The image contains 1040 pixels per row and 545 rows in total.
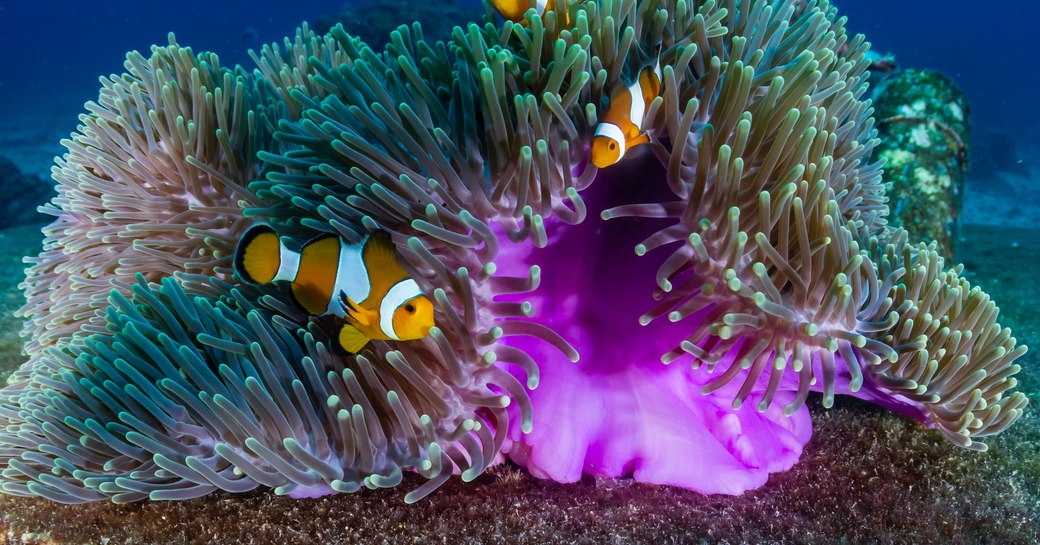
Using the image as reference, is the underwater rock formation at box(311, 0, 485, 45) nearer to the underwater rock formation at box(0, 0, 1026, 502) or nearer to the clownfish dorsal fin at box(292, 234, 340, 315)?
the underwater rock formation at box(0, 0, 1026, 502)

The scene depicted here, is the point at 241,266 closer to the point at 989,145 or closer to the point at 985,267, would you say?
the point at 985,267

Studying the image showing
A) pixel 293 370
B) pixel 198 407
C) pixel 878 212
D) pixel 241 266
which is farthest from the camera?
pixel 878 212

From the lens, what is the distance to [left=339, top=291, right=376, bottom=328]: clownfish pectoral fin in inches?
56.9

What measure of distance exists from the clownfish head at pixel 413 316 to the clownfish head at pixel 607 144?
58cm

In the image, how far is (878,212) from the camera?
250 cm

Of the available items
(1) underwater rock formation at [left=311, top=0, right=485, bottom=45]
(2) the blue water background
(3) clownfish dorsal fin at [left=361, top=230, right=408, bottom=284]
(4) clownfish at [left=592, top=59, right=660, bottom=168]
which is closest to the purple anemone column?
(4) clownfish at [left=592, top=59, right=660, bottom=168]

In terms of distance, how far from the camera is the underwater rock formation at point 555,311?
1.65 metres

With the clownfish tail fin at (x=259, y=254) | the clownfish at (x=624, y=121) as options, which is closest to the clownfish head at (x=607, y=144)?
the clownfish at (x=624, y=121)

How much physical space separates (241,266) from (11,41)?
6551 cm

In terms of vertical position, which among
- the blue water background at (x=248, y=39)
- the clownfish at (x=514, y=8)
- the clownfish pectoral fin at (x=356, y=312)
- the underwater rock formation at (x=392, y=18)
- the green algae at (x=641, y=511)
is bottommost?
the green algae at (x=641, y=511)

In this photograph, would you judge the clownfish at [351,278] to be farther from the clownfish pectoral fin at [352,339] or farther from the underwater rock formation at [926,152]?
the underwater rock formation at [926,152]

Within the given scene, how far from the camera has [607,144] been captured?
1.63 m

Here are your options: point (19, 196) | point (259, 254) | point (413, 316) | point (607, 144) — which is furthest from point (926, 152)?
point (19, 196)

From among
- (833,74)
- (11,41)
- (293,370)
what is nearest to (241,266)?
(293,370)
